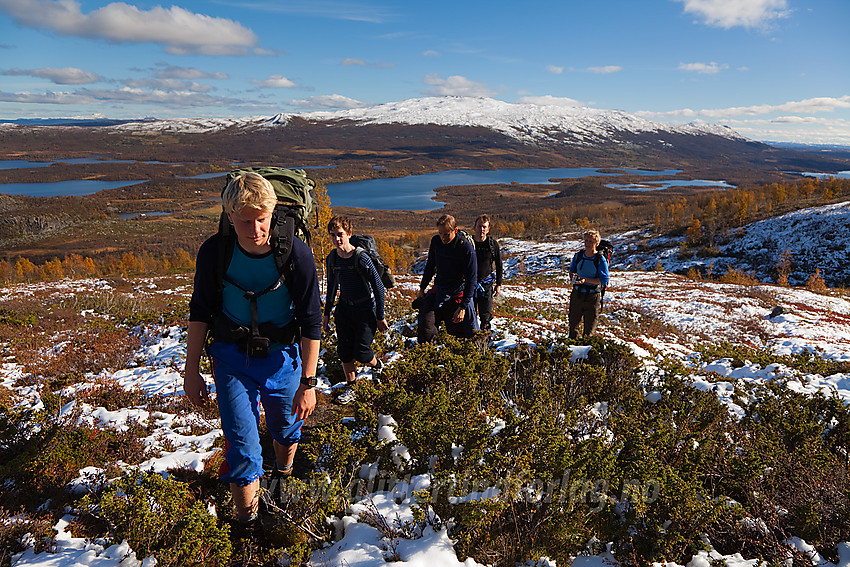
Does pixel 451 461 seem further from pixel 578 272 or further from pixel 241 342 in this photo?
pixel 578 272

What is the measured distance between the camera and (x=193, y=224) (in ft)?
Answer: 479

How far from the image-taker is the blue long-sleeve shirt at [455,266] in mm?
5965

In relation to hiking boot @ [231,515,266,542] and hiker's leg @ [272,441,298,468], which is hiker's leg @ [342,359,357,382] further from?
hiking boot @ [231,515,266,542]

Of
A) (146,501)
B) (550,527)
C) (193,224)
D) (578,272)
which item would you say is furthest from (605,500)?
(193,224)

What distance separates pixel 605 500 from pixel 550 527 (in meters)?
0.44

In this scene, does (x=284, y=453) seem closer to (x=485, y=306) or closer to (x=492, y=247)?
(x=485, y=306)

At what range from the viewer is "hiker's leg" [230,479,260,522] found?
2980mm

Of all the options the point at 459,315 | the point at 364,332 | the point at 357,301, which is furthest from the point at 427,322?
the point at 357,301

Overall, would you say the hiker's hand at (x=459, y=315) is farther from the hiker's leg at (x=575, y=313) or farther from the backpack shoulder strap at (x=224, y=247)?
the backpack shoulder strap at (x=224, y=247)

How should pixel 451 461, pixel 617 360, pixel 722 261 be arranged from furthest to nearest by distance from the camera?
1. pixel 722 261
2. pixel 617 360
3. pixel 451 461

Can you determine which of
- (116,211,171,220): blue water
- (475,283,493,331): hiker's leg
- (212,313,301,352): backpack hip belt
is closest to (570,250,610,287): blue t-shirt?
(475,283,493,331): hiker's leg

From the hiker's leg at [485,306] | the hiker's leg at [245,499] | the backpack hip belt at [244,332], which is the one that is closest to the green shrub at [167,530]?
the hiker's leg at [245,499]

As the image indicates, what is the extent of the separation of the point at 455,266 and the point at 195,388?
3.91 meters

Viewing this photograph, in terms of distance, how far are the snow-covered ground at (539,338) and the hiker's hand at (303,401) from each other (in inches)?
31.8
